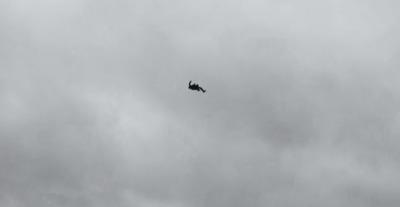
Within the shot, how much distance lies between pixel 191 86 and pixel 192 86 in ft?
0.83

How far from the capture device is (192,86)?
101 meters

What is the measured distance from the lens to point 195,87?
101125mm

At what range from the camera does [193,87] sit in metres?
101

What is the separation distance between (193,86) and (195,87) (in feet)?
1.62

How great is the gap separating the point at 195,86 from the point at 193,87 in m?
0.52

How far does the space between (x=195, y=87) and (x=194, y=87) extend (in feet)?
0.75

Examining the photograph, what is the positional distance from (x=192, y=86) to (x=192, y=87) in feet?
0.74

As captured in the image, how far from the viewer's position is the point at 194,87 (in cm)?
10119

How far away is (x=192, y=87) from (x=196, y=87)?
0.89 meters

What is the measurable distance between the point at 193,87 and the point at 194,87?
10.0 inches

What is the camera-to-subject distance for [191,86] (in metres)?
101

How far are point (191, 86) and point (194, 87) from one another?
722mm

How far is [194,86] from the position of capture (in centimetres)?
10112

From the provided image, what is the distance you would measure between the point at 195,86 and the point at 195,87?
0.22m
